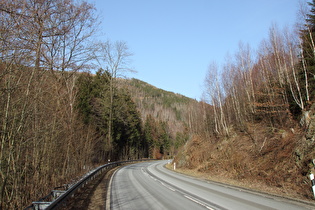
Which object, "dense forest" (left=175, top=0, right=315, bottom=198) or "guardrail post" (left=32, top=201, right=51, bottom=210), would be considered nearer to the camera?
"guardrail post" (left=32, top=201, right=51, bottom=210)

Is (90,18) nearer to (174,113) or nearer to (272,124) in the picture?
(272,124)

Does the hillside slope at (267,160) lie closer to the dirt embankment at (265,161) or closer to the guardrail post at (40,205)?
the dirt embankment at (265,161)

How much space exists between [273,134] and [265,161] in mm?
3346

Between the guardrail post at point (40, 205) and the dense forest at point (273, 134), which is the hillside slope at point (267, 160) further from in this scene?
the guardrail post at point (40, 205)

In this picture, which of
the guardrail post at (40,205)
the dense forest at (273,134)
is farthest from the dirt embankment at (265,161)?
the guardrail post at (40,205)

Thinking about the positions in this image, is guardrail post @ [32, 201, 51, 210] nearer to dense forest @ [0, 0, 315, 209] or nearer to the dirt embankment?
dense forest @ [0, 0, 315, 209]

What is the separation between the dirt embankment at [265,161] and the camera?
444 inches

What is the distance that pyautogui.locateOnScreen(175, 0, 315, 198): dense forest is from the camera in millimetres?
12352

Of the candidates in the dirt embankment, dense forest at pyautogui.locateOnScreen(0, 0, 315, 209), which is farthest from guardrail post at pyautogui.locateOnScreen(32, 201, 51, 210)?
the dirt embankment

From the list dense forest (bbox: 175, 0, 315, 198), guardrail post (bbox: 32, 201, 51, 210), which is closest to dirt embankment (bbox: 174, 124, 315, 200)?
dense forest (bbox: 175, 0, 315, 198)

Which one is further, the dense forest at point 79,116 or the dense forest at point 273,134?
the dense forest at point 273,134

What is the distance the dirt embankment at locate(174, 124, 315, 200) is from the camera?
37.0 feet

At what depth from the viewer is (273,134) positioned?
58.1ft

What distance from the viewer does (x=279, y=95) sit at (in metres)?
21.2
